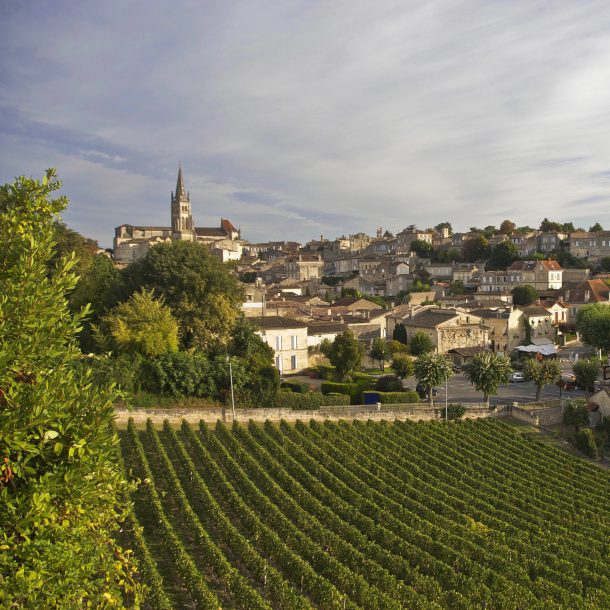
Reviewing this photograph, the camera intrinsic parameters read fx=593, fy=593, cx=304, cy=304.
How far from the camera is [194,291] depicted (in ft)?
112

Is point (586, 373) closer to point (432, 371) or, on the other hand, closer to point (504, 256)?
point (432, 371)

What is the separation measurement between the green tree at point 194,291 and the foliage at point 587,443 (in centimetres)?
1959

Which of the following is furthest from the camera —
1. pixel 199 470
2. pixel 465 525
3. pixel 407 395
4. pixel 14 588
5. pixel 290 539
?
pixel 407 395

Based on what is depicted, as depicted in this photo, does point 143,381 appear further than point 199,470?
Yes

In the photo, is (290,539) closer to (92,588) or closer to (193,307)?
(92,588)

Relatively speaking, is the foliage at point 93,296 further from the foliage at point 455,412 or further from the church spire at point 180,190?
the church spire at point 180,190

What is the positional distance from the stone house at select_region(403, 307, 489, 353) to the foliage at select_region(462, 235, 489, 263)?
43930mm

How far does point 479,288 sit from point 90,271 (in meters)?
53.0

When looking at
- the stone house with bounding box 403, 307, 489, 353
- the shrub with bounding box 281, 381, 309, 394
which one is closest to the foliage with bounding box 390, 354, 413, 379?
the shrub with bounding box 281, 381, 309, 394

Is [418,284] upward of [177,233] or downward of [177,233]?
downward

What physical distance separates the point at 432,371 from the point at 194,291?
1433cm

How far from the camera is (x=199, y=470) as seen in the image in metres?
22.6

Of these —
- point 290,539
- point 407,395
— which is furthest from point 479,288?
point 290,539

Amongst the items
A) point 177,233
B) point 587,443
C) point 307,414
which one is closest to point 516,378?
point 587,443
